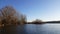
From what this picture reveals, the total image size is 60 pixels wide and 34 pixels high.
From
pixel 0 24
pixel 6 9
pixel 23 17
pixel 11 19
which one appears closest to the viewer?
pixel 0 24

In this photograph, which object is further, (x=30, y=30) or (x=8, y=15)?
(x=8, y=15)

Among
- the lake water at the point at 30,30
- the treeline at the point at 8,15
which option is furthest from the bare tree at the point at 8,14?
the lake water at the point at 30,30

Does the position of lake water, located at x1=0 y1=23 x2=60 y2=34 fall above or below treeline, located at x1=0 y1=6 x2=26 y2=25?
below

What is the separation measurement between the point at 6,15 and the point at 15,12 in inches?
101

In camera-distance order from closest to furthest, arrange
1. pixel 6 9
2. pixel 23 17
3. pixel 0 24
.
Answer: pixel 0 24 < pixel 6 9 < pixel 23 17

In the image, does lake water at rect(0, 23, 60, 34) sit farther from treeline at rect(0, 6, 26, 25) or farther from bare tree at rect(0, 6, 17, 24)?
bare tree at rect(0, 6, 17, 24)

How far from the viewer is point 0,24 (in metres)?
25.2

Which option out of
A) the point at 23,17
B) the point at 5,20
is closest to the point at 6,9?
the point at 5,20

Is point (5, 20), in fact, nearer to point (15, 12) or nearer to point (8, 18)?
point (8, 18)

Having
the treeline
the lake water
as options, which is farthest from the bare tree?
the lake water

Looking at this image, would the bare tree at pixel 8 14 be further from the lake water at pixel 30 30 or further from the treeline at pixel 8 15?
the lake water at pixel 30 30

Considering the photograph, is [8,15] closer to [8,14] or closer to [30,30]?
[8,14]

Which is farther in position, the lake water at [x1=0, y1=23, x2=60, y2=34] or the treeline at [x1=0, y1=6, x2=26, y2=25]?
the treeline at [x1=0, y1=6, x2=26, y2=25]

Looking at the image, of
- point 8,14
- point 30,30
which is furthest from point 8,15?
point 30,30
